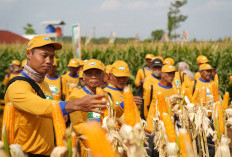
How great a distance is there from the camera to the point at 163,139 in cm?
174

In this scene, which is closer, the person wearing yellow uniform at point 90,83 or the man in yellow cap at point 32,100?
the man in yellow cap at point 32,100

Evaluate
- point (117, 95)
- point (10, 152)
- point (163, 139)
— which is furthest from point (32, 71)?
point (117, 95)

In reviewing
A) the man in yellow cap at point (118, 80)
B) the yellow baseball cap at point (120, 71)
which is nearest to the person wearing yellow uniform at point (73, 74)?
the man in yellow cap at point (118, 80)

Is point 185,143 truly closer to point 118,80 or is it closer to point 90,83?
point 90,83

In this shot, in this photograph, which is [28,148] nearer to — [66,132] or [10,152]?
[10,152]

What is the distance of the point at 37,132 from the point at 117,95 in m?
2.12

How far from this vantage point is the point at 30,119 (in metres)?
1.95

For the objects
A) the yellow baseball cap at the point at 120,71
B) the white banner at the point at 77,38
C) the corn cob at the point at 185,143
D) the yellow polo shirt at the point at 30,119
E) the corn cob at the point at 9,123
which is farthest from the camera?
the white banner at the point at 77,38

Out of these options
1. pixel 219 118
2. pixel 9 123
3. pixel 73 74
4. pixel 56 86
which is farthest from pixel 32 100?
pixel 73 74

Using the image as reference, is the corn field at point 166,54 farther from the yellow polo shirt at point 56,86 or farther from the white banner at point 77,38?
the yellow polo shirt at point 56,86

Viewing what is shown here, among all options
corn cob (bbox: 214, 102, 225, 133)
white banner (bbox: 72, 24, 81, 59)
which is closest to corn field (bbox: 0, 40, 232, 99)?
white banner (bbox: 72, 24, 81, 59)

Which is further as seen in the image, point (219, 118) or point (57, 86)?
point (57, 86)

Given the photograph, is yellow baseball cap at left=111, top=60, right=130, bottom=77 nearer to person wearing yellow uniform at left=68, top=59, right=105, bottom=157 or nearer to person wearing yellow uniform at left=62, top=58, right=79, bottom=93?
person wearing yellow uniform at left=68, top=59, right=105, bottom=157

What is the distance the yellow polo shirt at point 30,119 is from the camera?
1658mm
